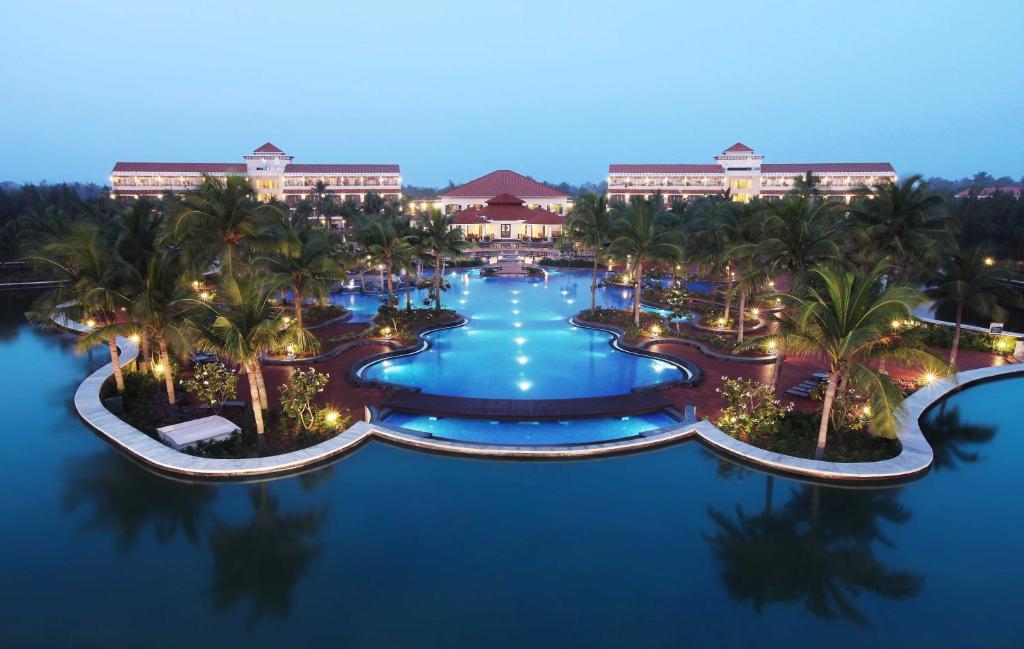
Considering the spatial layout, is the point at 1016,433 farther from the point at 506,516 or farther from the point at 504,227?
the point at 504,227

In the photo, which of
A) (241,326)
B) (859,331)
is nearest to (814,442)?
(859,331)

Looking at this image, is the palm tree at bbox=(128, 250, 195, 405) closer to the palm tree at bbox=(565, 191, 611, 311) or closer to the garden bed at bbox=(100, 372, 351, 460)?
the garden bed at bbox=(100, 372, 351, 460)

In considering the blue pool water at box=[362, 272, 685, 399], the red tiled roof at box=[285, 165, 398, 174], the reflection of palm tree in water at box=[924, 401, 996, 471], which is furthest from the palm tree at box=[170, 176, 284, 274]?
the red tiled roof at box=[285, 165, 398, 174]

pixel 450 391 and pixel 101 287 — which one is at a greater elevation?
pixel 101 287

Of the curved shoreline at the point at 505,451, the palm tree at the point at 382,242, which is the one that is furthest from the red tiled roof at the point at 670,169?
the curved shoreline at the point at 505,451

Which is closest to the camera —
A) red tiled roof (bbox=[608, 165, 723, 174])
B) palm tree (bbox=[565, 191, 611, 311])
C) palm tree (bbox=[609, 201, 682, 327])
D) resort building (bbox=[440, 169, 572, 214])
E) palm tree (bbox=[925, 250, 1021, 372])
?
palm tree (bbox=[925, 250, 1021, 372])

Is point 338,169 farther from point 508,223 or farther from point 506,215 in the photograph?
point 508,223

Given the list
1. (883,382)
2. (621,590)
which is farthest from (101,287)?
(883,382)
